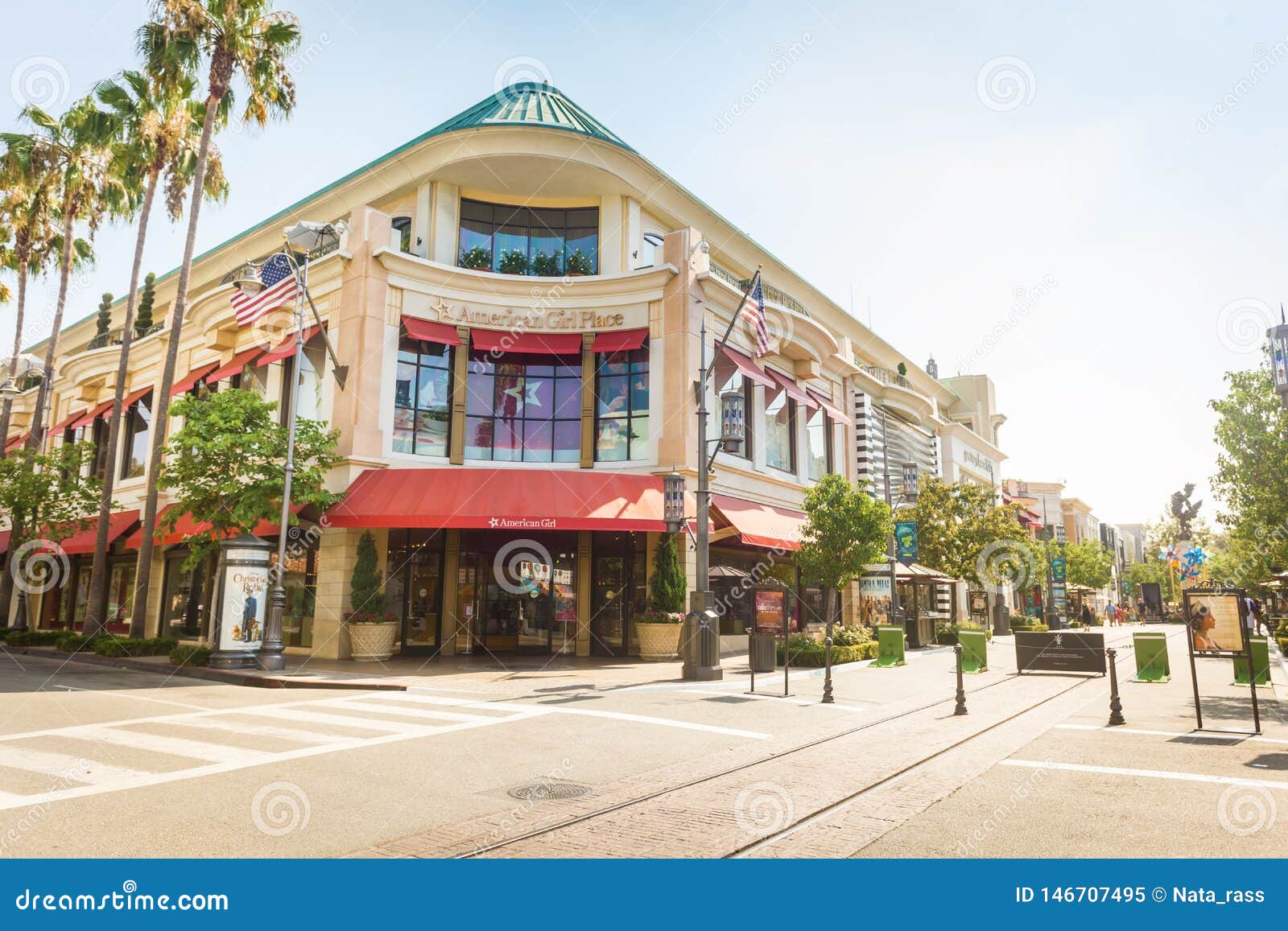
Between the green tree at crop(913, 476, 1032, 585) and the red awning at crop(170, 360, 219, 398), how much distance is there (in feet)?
90.0

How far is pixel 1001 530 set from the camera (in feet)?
118

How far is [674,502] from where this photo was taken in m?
19.8

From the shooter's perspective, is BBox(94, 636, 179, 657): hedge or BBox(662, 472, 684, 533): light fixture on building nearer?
BBox(662, 472, 684, 533): light fixture on building

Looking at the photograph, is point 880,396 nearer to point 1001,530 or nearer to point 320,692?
point 1001,530

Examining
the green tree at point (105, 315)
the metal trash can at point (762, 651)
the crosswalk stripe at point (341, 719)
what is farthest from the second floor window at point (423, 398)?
the green tree at point (105, 315)

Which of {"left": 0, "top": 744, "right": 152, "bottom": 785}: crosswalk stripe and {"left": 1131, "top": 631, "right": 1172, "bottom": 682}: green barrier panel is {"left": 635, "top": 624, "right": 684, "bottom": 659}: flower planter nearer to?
{"left": 1131, "top": 631, "right": 1172, "bottom": 682}: green barrier panel

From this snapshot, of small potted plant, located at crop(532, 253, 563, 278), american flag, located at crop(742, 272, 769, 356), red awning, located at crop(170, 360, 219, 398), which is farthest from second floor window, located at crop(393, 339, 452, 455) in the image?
red awning, located at crop(170, 360, 219, 398)

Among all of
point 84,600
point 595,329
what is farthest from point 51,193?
point 595,329

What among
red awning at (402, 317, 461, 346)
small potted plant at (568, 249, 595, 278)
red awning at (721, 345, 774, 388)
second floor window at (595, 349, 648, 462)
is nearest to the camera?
red awning at (402, 317, 461, 346)

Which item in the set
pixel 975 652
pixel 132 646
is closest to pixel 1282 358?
pixel 975 652

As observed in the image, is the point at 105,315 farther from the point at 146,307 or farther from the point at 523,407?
the point at 523,407

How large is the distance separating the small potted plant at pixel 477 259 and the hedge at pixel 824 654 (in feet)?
44.1

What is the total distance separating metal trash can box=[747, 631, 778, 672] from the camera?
58.3 ft
